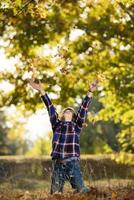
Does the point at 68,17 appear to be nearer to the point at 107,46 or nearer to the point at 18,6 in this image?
the point at 107,46

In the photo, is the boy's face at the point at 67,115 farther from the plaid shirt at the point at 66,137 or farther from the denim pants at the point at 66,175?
the denim pants at the point at 66,175

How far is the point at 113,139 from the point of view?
50156mm

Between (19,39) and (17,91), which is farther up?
(19,39)

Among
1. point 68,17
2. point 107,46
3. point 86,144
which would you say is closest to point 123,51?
point 107,46

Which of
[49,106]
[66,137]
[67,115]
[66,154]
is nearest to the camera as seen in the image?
[66,154]

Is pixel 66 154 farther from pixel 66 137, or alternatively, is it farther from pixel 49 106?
pixel 49 106

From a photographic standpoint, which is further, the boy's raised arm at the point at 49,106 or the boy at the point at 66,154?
the boy's raised arm at the point at 49,106

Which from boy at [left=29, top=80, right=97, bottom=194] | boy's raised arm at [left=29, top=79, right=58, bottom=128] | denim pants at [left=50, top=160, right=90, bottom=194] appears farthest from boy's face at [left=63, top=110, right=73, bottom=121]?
denim pants at [left=50, top=160, right=90, bottom=194]

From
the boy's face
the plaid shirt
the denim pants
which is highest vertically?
the boy's face

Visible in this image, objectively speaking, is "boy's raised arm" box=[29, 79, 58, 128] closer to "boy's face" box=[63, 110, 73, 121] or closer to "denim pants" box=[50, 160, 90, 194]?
"boy's face" box=[63, 110, 73, 121]

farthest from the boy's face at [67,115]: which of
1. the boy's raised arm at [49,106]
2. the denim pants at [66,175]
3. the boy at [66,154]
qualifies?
the denim pants at [66,175]

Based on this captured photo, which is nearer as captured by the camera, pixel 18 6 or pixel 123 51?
pixel 18 6

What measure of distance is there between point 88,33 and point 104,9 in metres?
1.12

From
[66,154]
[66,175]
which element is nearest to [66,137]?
[66,154]
